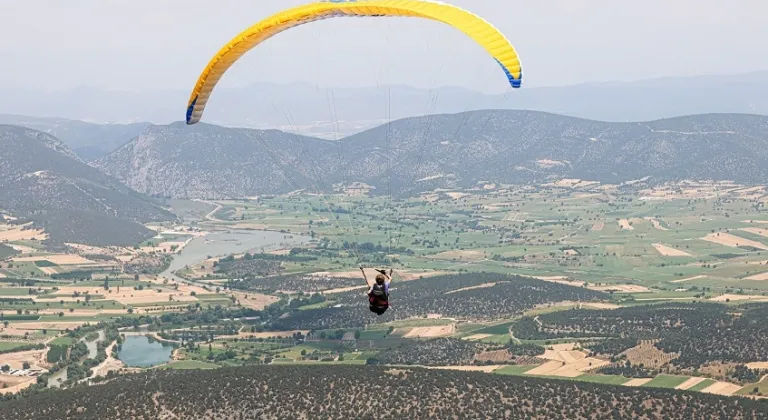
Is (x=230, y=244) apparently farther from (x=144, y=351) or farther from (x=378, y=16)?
(x=378, y=16)

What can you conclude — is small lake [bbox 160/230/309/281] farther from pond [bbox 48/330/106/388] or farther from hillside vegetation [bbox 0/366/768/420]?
hillside vegetation [bbox 0/366/768/420]

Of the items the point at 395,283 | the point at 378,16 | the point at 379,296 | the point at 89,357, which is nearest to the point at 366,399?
the point at 379,296

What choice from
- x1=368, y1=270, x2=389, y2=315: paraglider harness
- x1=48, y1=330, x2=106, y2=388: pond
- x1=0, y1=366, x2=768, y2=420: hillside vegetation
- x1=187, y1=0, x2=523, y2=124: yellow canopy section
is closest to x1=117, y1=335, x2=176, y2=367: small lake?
x1=48, y1=330, x2=106, y2=388: pond

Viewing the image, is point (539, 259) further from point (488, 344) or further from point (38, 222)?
point (38, 222)

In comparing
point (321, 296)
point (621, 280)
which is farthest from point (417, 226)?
point (321, 296)

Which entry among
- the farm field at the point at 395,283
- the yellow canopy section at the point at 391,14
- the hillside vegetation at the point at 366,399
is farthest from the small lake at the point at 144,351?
the yellow canopy section at the point at 391,14
